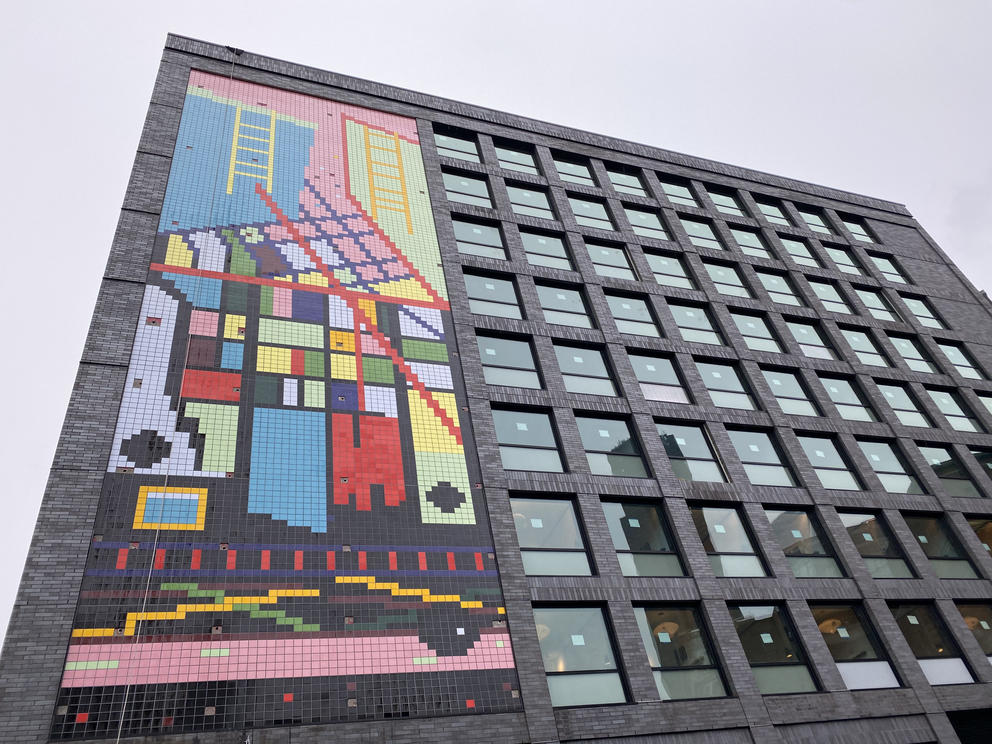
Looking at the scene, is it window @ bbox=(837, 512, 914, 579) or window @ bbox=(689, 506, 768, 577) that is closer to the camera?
window @ bbox=(689, 506, 768, 577)

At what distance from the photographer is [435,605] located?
16.6 m

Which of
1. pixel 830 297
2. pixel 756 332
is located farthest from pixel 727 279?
pixel 830 297

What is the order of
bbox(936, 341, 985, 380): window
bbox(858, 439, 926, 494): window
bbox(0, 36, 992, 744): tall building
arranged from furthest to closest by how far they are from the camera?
bbox(936, 341, 985, 380): window
bbox(858, 439, 926, 494): window
bbox(0, 36, 992, 744): tall building

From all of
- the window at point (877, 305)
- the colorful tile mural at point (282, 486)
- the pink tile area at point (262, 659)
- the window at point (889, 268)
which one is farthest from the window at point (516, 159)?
the pink tile area at point (262, 659)

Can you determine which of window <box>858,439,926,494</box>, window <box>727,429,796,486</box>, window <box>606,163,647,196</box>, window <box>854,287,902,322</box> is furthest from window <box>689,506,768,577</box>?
window <box>606,163,647,196</box>

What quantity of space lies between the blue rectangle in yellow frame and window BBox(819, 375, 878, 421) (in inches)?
901

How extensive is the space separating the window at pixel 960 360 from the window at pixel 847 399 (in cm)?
676

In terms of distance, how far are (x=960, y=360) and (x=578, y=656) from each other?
25.7 metres

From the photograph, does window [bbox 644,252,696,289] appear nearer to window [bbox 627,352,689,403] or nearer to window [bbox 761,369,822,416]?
window [bbox 627,352,689,403]

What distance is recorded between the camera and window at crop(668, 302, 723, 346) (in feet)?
90.6

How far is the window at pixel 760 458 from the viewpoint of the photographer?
23734 mm

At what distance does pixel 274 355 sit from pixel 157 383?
121 inches

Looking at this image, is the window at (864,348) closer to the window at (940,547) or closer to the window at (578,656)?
the window at (940,547)

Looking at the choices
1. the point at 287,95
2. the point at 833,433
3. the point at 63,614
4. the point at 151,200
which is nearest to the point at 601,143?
the point at 287,95
